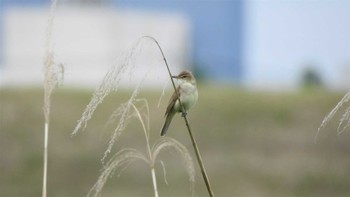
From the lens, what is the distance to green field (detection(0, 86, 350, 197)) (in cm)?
1864

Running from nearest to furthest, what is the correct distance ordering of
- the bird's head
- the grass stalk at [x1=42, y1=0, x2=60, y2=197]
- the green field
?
the grass stalk at [x1=42, y1=0, x2=60, y2=197] < the bird's head < the green field

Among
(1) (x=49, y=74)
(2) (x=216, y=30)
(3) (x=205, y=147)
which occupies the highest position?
(1) (x=49, y=74)

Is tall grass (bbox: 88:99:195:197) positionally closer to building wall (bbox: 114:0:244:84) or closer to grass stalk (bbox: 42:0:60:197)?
grass stalk (bbox: 42:0:60:197)

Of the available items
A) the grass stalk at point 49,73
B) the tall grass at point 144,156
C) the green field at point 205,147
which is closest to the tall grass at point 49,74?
the grass stalk at point 49,73

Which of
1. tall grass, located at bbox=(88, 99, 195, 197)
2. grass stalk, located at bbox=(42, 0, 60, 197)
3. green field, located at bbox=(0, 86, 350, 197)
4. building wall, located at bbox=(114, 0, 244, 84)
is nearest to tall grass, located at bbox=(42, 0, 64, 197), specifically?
grass stalk, located at bbox=(42, 0, 60, 197)

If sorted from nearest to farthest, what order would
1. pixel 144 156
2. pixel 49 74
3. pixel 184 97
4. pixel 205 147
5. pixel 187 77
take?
pixel 144 156
pixel 49 74
pixel 184 97
pixel 187 77
pixel 205 147

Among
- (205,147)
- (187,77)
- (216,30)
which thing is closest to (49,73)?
(187,77)

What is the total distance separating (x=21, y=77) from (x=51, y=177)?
9175mm

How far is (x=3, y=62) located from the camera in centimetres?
2861

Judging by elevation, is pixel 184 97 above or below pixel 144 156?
below

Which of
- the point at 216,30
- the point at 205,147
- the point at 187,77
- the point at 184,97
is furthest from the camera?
the point at 216,30

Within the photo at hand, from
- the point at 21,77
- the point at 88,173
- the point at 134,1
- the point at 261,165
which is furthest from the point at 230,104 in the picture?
the point at 134,1

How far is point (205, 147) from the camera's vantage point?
2002 cm

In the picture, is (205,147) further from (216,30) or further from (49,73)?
(49,73)
